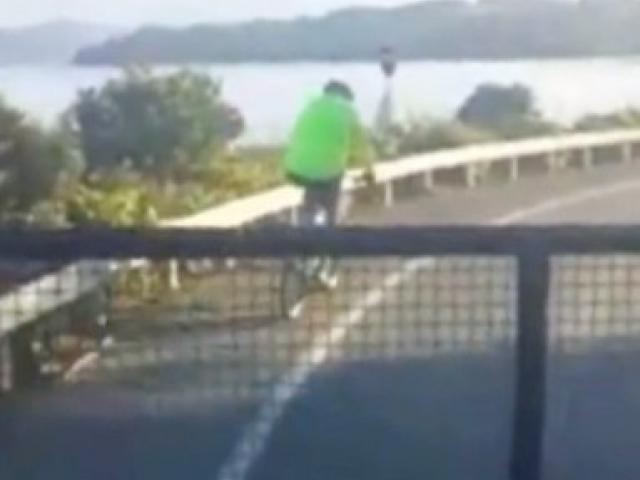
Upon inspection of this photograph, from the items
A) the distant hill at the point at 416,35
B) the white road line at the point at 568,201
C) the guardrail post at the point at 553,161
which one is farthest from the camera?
the guardrail post at the point at 553,161

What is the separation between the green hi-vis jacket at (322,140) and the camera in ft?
65.2

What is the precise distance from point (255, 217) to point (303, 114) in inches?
133

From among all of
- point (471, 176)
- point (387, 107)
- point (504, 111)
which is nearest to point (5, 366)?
point (471, 176)

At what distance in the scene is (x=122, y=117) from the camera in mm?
31516

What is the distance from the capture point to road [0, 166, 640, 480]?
624 cm

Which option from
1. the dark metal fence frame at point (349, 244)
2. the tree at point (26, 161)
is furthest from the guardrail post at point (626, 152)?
the dark metal fence frame at point (349, 244)

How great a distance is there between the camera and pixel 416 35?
1494 inches

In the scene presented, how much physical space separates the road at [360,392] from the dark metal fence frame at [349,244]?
0.29 meters

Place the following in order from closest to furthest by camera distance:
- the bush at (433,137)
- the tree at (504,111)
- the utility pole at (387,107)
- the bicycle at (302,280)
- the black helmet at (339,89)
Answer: the bicycle at (302,280) → the black helmet at (339,89) → the utility pole at (387,107) → the bush at (433,137) → the tree at (504,111)

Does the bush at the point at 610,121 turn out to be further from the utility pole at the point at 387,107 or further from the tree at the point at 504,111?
the utility pole at the point at 387,107

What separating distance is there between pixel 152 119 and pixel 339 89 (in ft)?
37.5

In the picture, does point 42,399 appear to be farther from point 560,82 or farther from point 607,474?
point 560,82

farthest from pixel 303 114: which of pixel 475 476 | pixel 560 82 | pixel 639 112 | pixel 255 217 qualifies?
pixel 639 112

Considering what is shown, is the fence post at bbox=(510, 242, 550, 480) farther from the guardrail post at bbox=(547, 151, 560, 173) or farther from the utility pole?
the guardrail post at bbox=(547, 151, 560, 173)
